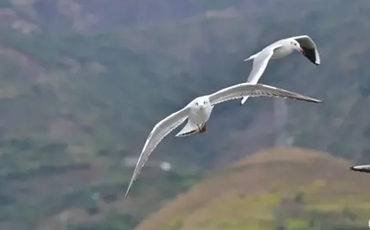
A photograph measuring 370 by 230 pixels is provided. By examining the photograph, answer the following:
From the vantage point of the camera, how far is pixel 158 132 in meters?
2.34

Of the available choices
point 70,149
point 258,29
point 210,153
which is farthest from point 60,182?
point 258,29

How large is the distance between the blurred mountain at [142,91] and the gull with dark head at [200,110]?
8.96 ft

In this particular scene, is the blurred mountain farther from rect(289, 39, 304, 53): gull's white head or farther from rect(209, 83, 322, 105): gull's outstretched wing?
rect(209, 83, 322, 105): gull's outstretched wing

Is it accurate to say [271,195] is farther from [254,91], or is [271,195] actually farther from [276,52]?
[254,91]

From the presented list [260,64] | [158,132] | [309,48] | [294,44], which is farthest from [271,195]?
[158,132]

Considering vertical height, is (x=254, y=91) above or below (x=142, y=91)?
below

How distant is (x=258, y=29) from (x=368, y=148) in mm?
1315

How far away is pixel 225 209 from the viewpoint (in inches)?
181

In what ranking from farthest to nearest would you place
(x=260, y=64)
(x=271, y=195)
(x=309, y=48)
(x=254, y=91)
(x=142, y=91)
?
(x=142, y=91) → (x=271, y=195) → (x=309, y=48) → (x=260, y=64) → (x=254, y=91)

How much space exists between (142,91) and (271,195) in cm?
150

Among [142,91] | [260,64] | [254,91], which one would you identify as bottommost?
[254,91]

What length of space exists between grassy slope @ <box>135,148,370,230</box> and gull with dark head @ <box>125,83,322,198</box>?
217 centimetres

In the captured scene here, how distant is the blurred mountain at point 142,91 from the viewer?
5211mm

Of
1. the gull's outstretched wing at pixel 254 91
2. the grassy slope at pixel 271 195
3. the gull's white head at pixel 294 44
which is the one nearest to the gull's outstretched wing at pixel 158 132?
the gull's outstretched wing at pixel 254 91
